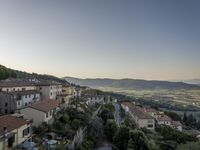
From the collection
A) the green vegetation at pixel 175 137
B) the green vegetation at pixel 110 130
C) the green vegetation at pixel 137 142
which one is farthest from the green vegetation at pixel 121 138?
the green vegetation at pixel 175 137

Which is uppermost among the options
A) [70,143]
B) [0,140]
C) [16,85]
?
[16,85]

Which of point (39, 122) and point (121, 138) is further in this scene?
point (121, 138)

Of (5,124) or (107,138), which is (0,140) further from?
(107,138)

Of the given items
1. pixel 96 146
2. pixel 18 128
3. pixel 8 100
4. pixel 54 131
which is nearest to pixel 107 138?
pixel 96 146

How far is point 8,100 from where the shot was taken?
43188mm

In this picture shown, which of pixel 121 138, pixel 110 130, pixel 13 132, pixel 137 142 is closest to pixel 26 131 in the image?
pixel 13 132

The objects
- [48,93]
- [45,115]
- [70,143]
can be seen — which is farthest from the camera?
[48,93]

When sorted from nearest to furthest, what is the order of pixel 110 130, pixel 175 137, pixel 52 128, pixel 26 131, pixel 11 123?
pixel 11 123, pixel 26 131, pixel 52 128, pixel 110 130, pixel 175 137

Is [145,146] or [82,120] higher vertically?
[82,120]

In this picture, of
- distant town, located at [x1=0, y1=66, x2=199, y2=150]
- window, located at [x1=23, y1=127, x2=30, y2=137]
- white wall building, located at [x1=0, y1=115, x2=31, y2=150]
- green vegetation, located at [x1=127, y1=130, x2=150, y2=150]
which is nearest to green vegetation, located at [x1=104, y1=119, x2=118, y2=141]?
distant town, located at [x1=0, y1=66, x2=199, y2=150]

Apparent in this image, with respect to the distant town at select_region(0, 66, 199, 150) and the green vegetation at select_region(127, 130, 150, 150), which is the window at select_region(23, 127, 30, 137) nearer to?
the distant town at select_region(0, 66, 199, 150)

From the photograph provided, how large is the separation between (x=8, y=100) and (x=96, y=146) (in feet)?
54.6

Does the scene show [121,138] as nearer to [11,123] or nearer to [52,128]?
[52,128]

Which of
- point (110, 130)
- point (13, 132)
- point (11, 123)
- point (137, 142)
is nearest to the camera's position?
point (13, 132)
